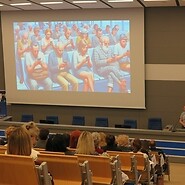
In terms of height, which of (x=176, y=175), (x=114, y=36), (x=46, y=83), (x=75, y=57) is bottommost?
(x=176, y=175)

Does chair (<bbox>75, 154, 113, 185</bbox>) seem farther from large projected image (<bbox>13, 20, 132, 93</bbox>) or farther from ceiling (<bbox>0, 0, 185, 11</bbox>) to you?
large projected image (<bbox>13, 20, 132, 93</bbox>)

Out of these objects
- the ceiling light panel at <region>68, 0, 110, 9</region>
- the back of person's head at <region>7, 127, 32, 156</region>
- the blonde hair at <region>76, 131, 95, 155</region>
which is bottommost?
the blonde hair at <region>76, 131, 95, 155</region>

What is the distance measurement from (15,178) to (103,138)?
3.25 metres

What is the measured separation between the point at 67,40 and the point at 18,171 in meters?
8.40

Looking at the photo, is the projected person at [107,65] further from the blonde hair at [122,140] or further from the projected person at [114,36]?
the blonde hair at [122,140]

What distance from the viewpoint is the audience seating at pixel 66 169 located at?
3326 mm

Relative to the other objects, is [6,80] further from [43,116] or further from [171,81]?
[171,81]

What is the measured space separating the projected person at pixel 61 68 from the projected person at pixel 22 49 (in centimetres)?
83

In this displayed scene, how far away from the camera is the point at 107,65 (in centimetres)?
1079

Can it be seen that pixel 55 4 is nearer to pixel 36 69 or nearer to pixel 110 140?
pixel 36 69

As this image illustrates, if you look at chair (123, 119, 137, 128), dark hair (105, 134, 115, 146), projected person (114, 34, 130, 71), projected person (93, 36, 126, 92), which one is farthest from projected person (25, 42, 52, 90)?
dark hair (105, 134, 115, 146)

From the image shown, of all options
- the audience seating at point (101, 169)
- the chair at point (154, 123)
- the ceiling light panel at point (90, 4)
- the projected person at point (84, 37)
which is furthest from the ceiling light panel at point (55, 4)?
the audience seating at point (101, 169)

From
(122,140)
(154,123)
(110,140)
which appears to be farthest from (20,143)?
(154,123)

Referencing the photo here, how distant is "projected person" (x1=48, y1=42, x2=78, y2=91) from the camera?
1116 centimetres
